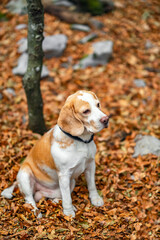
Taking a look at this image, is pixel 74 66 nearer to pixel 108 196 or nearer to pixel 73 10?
pixel 73 10

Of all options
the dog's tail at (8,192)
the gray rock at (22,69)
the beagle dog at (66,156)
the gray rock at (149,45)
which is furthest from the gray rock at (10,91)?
the gray rock at (149,45)

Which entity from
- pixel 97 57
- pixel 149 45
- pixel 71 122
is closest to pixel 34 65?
pixel 71 122

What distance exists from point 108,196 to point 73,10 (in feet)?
24.9

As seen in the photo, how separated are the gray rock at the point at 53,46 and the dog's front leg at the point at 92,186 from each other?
16.2 feet

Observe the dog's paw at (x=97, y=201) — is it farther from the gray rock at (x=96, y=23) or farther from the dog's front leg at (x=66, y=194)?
the gray rock at (x=96, y=23)

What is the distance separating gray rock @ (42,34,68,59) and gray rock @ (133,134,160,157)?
4104mm

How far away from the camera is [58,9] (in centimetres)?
976

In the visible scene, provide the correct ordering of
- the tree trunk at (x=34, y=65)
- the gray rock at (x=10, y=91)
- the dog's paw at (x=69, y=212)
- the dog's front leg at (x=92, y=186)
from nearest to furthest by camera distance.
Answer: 1. the dog's paw at (x=69, y=212)
2. the dog's front leg at (x=92, y=186)
3. the tree trunk at (x=34, y=65)
4. the gray rock at (x=10, y=91)

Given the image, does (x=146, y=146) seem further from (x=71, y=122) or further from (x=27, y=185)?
(x=27, y=185)

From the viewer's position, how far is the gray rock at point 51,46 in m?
8.23

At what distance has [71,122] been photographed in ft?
12.2

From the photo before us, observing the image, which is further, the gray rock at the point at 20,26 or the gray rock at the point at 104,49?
the gray rock at the point at 20,26

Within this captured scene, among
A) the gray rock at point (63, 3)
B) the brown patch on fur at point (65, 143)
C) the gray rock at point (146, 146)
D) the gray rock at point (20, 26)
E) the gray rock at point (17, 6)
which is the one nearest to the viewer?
the brown patch on fur at point (65, 143)

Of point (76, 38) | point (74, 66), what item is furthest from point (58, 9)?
point (74, 66)
